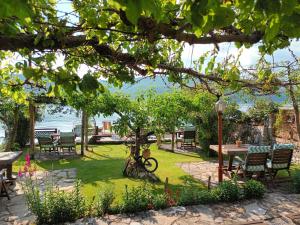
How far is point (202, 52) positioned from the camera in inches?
170

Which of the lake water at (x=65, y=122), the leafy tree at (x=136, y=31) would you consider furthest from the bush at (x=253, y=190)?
the lake water at (x=65, y=122)

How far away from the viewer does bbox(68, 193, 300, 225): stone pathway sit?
6268mm

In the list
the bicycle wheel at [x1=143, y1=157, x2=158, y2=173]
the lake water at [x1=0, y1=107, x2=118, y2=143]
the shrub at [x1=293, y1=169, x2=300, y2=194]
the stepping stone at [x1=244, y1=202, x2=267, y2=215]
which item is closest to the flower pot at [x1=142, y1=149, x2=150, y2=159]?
the bicycle wheel at [x1=143, y1=157, x2=158, y2=173]

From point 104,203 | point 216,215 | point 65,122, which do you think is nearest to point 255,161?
point 216,215

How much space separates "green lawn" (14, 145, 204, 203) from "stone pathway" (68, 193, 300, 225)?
159 centimetres

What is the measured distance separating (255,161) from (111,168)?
15.9ft

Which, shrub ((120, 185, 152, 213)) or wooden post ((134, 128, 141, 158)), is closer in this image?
shrub ((120, 185, 152, 213))

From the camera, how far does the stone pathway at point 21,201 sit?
6.73 metres

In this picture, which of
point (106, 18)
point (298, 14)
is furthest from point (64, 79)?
point (298, 14)

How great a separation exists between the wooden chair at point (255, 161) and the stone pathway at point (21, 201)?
4789mm

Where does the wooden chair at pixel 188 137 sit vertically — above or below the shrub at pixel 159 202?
above

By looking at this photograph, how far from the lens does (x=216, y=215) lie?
6.64 metres

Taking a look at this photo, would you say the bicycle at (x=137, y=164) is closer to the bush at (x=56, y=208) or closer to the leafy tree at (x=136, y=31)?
the bush at (x=56, y=208)

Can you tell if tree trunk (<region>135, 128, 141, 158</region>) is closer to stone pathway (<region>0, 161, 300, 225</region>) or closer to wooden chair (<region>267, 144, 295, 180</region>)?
stone pathway (<region>0, 161, 300, 225</region>)
